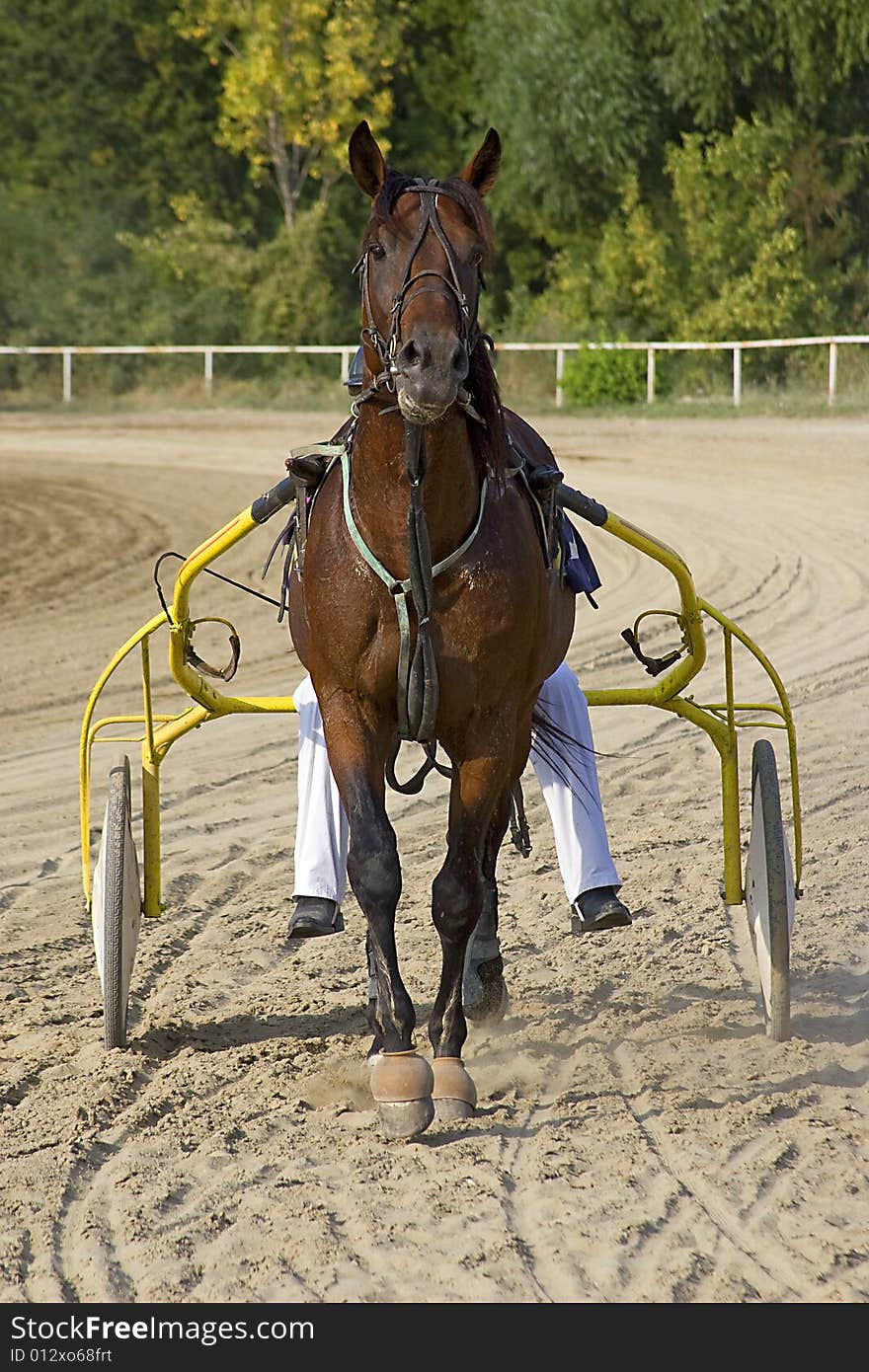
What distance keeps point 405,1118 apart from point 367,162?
74.1 inches

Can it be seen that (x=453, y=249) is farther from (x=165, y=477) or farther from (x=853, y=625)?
(x=165, y=477)

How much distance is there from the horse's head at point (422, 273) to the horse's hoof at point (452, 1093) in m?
1.42

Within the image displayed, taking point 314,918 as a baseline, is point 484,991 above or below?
below

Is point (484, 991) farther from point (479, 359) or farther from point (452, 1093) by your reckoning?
point (479, 359)

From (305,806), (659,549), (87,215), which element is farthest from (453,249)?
(87,215)

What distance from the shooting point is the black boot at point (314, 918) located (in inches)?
163

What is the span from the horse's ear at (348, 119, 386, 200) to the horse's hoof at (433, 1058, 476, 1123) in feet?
5.91

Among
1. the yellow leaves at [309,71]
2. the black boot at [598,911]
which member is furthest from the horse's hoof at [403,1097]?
the yellow leaves at [309,71]

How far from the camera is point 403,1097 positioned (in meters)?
3.58

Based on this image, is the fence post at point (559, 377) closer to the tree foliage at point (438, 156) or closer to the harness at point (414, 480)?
the tree foliage at point (438, 156)

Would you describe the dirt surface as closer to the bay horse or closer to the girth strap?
the bay horse

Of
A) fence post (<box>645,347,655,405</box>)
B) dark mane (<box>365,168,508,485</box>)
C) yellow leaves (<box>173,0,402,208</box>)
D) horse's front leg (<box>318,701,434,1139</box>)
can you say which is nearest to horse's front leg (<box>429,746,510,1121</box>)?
horse's front leg (<box>318,701,434,1139</box>)

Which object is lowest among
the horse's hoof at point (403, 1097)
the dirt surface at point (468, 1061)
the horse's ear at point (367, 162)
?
the dirt surface at point (468, 1061)

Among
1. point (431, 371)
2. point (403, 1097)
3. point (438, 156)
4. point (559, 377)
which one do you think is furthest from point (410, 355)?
point (438, 156)
